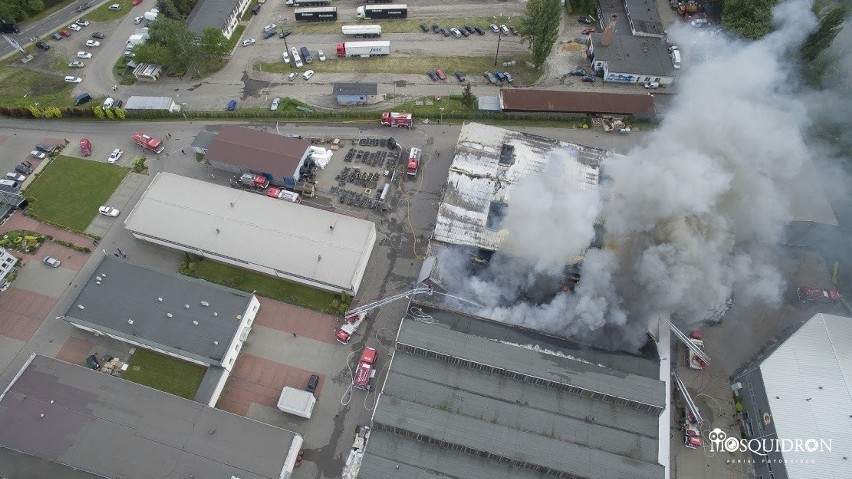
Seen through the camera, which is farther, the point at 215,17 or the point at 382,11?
the point at 382,11

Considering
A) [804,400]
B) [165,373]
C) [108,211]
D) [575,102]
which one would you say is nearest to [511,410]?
[804,400]

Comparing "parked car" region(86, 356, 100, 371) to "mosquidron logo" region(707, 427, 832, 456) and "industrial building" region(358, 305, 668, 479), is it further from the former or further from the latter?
"mosquidron logo" region(707, 427, 832, 456)

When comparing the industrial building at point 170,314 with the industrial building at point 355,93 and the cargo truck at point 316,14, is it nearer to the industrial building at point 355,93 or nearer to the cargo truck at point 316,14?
the industrial building at point 355,93

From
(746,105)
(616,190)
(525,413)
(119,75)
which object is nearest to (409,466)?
(525,413)

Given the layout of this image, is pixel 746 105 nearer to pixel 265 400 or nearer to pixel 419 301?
pixel 419 301

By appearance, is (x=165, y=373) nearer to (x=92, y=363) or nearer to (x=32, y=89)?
(x=92, y=363)

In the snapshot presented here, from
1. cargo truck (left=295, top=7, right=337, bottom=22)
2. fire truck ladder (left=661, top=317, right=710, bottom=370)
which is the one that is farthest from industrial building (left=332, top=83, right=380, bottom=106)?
fire truck ladder (left=661, top=317, right=710, bottom=370)
